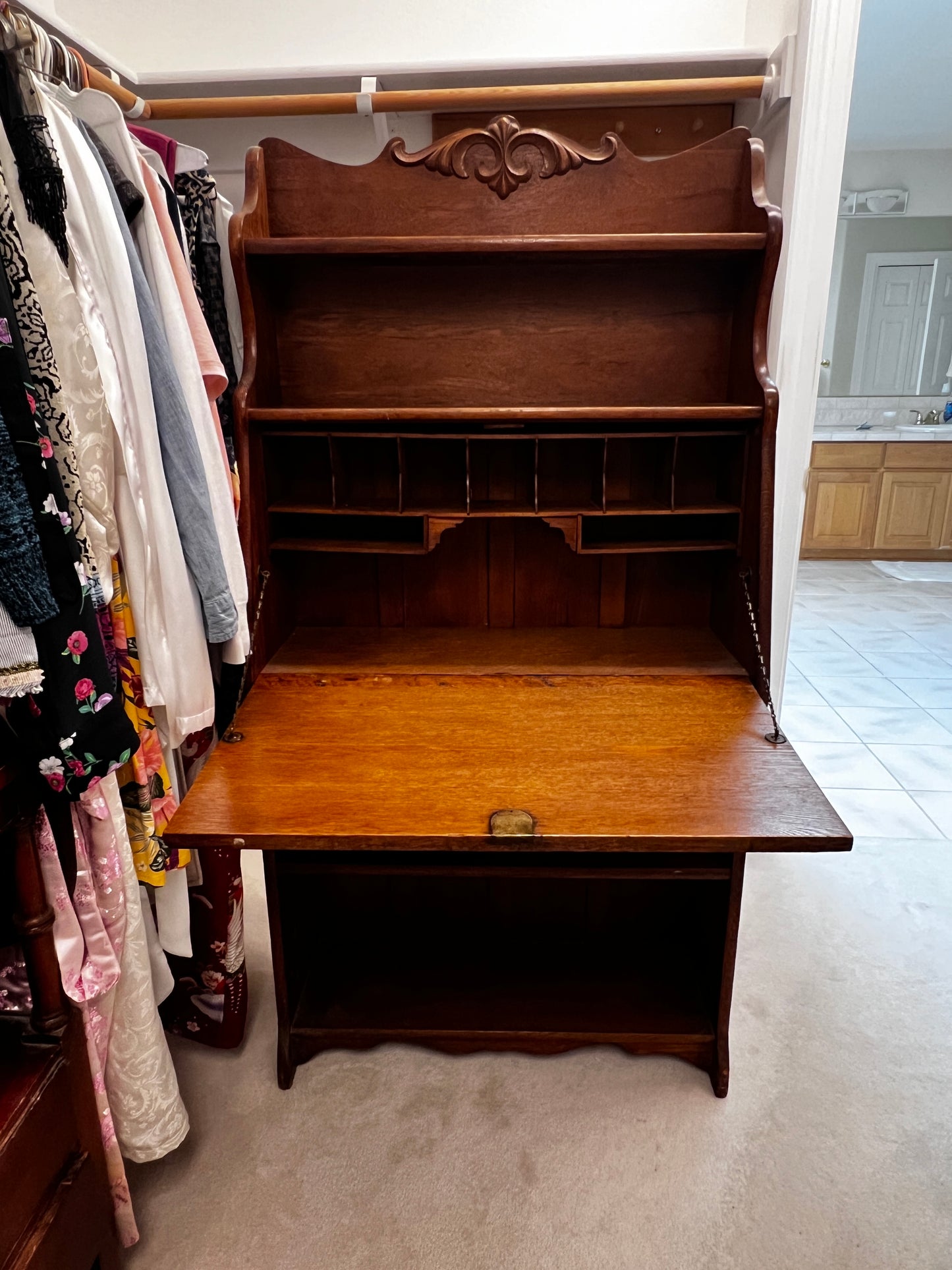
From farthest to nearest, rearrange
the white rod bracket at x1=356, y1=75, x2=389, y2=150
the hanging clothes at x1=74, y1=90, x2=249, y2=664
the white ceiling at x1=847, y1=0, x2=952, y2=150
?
the white ceiling at x1=847, y1=0, x2=952, y2=150 < the white rod bracket at x1=356, y1=75, x2=389, y2=150 < the hanging clothes at x1=74, y1=90, x2=249, y2=664

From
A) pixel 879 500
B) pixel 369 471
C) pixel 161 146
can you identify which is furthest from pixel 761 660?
pixel 879 500

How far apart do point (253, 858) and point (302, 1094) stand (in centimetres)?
87

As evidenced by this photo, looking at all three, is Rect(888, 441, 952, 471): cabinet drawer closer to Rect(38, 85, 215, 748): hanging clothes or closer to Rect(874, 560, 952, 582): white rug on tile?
Rect(874, 560, 952, 582): white rug on tile

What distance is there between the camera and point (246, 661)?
58.6 inches

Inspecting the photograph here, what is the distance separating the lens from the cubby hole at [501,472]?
1711 mm

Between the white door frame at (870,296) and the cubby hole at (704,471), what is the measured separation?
475 cm

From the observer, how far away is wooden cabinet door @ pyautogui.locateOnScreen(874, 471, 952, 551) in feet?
17.1

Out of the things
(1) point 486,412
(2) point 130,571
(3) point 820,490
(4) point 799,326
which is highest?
(4) point 799,326

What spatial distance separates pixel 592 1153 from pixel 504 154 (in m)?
1.87

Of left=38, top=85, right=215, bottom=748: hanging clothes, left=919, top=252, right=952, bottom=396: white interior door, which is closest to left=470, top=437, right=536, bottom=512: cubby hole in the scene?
left=38, top=85, right=215, bottom=748: hanging clothes

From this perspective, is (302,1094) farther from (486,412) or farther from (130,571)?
(486,412)

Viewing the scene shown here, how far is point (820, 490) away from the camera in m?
5.33

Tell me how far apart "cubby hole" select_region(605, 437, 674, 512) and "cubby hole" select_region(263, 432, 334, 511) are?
0.61 meters

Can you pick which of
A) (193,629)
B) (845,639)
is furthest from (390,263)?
(845,639)
